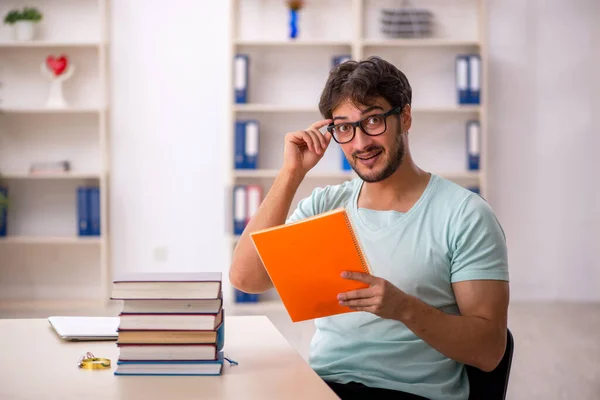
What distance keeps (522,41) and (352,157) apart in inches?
148

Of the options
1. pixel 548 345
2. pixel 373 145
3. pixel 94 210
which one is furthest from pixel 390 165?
pixel 94 210

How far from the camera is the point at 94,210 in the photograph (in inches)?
186

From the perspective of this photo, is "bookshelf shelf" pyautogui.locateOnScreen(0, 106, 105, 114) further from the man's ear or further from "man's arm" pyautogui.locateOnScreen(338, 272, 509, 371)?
"man's arm" pyautogui.locateOnScreen(338, 272, 509, 371)

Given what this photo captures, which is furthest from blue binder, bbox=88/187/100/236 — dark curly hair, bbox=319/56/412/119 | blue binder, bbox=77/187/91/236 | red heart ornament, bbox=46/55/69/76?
dark curly hair, bbox=319/56/412/119

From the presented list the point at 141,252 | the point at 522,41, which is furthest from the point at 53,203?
the point at 522,41

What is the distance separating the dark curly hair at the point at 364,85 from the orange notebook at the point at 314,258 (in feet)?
1.65

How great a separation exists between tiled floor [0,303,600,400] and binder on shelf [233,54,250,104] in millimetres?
1374

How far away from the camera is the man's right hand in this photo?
173cm

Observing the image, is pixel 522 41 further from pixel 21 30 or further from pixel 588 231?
pixel 21 30

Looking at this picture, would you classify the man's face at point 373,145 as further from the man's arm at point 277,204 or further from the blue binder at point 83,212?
the blue binder at point 83,212

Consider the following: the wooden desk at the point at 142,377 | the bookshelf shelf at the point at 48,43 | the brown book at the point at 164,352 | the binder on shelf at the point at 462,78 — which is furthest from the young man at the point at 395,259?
the bookshelf shelf at the point at 48,43

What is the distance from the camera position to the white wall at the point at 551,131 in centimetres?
501

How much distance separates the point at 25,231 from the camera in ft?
16.1

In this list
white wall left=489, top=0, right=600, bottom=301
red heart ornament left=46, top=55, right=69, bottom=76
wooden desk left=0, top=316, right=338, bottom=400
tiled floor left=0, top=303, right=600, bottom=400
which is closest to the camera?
wooden desk left=0, top=316, right=338, bottom=400
